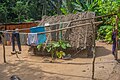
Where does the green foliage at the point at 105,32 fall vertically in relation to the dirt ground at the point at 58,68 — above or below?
above

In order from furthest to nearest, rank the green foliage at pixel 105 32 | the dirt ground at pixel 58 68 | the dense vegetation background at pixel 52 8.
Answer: the dense vegetation background at pixel 52 8 → the green foliage at pixel 105 32 → the dirt ground at pixel 58 68

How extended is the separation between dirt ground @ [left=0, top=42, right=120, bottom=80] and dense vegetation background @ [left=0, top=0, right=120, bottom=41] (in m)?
3.40

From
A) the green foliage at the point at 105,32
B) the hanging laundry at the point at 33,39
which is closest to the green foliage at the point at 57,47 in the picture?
the hanging laundry at the point at 33,39

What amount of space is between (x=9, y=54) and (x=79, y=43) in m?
3.95

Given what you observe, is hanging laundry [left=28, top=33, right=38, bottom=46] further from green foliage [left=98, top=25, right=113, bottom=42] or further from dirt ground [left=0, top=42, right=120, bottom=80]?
green foliage [left=98, top=25, right=113, bottom=42]

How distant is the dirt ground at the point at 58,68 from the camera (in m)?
8.43

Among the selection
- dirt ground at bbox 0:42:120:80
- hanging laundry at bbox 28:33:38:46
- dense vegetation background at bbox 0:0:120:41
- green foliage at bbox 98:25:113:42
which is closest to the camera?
dirt ground at bbox 0:42:120:80

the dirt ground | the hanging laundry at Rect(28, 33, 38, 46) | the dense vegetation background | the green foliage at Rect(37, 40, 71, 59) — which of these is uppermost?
the dense vegetation background

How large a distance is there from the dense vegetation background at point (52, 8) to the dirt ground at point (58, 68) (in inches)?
134

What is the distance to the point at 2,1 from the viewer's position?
759 inches

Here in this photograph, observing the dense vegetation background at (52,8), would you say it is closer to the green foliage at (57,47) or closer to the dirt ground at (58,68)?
the dirt ground at (58,68)

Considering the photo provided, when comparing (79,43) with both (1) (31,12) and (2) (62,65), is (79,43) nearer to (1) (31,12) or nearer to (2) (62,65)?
(2) (62,65)

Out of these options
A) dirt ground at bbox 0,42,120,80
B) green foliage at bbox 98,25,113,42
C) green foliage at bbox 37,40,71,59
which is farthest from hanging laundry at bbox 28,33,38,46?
green foliage at bbox 98,25,113,42

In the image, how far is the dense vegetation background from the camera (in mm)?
14582
